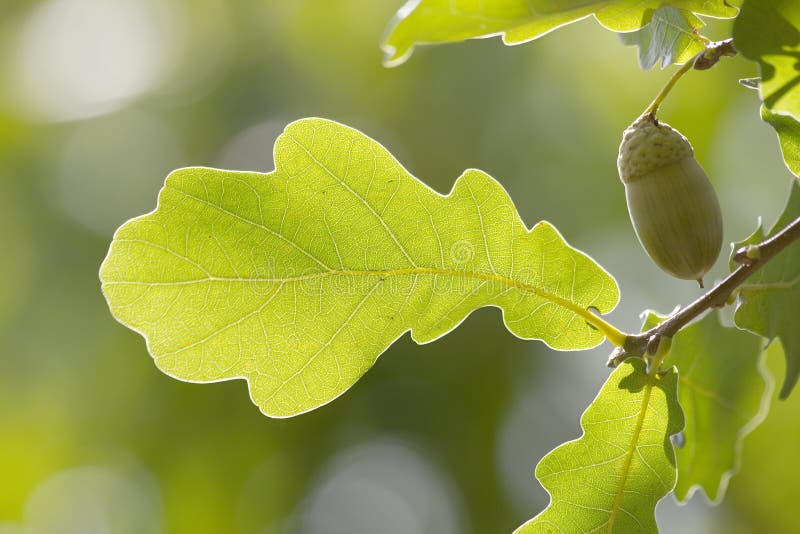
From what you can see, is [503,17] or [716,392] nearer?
[503,17]

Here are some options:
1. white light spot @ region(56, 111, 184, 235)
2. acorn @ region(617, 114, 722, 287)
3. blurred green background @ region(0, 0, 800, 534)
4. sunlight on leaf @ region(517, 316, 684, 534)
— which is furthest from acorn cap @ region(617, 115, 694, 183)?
white light spot @ region(56, 111, 184, 235)

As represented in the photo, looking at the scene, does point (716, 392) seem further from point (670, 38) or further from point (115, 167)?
point (115, 167)

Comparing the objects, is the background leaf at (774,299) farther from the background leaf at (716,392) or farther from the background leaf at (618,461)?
the background leaf at (716,392)

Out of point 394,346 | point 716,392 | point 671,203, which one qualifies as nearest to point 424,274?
point 671,203

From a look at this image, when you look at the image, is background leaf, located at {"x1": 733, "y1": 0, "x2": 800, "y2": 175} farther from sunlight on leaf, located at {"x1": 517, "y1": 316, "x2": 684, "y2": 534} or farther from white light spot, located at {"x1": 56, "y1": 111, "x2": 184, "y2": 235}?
white light spot, located at {"x1": 56, "y1": 111, "x2": 184, "y2": 235}

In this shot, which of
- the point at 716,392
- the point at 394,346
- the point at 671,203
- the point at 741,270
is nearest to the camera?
the point at 741,270

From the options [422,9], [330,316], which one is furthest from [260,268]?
[422,9]

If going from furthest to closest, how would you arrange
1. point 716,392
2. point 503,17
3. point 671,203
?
point 716,392, point 671,203, point 503,17
